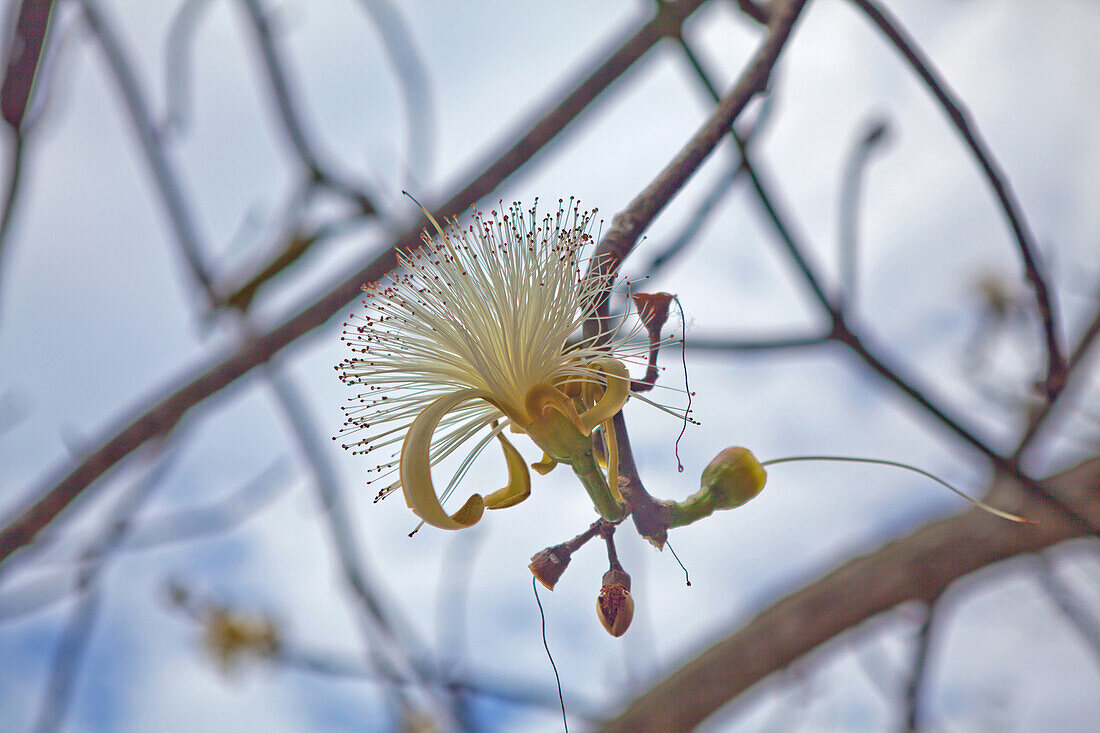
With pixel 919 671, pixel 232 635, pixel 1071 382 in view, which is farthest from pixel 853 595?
pixel 232 635

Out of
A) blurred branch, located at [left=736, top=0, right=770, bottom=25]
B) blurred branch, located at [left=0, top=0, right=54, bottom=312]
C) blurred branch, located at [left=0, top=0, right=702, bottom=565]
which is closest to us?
blurred branch, located at [left=0, top=0, right=54, bottom=312]

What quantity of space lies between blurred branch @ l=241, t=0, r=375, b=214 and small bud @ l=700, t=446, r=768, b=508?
1161 mm

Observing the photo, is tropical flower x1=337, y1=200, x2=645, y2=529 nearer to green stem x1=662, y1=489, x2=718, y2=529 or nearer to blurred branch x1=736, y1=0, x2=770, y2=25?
green stem x1=662, y1=489, x2=718, y2=529

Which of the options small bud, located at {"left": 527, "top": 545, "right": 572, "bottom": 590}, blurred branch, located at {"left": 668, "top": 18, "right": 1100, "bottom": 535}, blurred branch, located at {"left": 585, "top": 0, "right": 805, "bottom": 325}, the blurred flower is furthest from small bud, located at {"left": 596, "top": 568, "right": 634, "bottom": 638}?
the blurred flower

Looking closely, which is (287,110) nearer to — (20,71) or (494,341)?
(20,71)

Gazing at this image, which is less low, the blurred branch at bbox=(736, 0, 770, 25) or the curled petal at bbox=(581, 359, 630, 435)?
the blurred branch at bbox=(736, 0, 770, 25)

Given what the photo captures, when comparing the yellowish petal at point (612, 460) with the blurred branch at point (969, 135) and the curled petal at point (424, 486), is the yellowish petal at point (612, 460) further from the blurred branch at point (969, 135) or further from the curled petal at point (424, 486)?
the blurred branch at point (969, 135)

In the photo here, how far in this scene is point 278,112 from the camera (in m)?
1.62

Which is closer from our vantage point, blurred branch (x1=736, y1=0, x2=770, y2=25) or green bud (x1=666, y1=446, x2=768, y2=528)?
green bud (x1=666, y1=446, x2=768, y2=528)

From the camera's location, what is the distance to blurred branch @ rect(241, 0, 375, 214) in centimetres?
153

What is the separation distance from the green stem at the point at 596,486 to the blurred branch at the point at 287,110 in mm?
1134

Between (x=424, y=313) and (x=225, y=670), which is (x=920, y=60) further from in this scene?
(x=225, y=670)

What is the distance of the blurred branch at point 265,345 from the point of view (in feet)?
4.53

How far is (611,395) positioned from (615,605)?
170 mm
